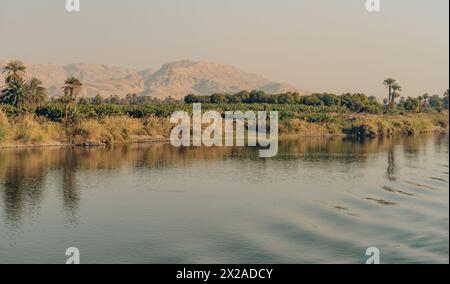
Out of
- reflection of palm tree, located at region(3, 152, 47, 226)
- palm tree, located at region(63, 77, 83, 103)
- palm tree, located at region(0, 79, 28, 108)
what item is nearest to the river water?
reflection of palm tree, located at region(3, 152, 47, 226)

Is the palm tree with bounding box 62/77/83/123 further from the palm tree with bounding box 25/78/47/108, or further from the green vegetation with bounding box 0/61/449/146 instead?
the palm tree with bounding box 25/78/47/108

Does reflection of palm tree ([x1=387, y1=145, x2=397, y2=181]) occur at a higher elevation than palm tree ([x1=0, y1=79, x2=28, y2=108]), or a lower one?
lower

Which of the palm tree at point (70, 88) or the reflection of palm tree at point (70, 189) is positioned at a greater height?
the palm tree at point (70, 88)

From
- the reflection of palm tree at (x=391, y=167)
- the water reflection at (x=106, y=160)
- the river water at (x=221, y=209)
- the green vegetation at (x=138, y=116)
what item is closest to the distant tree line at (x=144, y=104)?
the green vegetation at (x=138, y=116)

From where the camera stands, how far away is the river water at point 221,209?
87.6 feet

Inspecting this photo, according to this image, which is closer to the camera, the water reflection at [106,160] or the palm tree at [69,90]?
the water reflection at [106,160]

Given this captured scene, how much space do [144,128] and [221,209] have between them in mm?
55316

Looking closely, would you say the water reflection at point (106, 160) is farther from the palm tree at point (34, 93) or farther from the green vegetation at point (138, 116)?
the palm tree at point (34, 93)

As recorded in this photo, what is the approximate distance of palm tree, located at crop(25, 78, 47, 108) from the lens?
83.8 metres

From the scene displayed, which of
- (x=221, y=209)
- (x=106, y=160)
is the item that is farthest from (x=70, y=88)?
(x=221, y=209)

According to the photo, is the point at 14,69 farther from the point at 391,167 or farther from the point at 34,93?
the point at 391,167

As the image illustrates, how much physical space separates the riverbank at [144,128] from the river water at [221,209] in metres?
10.7

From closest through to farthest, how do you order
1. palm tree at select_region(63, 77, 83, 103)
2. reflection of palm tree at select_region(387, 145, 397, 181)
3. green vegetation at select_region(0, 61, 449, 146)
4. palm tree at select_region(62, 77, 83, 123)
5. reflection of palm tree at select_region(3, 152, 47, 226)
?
reflection of palm tree at select_region(3, 152, 47, 226), reflection of palm tree at select_region(387, 145, 397, 181), green vegetation at select_region(0, 61, 449, 146), palm tree at select_region(62, 77, 83, 123), palm tree at select_region(63, 77, 83, 103)

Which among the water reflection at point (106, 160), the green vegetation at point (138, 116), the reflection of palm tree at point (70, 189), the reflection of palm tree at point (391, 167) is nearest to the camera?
the reflection of palm tree at point (70, 189)
